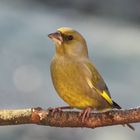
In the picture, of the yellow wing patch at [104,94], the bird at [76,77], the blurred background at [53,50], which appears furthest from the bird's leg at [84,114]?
the blurred background at [53,50]

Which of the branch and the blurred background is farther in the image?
the blurred background

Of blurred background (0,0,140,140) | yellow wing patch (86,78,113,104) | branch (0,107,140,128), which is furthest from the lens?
blurred background (0,0,140,140)

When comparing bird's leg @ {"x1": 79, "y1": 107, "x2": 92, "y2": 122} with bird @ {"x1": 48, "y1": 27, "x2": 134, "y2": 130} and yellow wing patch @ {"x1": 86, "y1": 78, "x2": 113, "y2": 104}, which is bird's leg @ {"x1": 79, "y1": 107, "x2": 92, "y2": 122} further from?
yellow wing patch @ {"x1": 86, "y1": 78, "x2": 113, "y2": 104}

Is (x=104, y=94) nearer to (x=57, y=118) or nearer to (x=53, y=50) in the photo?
(x=57, y=118)

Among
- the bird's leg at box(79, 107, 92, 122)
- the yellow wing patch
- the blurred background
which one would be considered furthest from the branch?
the blurred background

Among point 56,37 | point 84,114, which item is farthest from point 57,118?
point 56,37

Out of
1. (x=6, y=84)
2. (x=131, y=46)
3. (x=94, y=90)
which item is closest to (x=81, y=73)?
(x=94, y=90)

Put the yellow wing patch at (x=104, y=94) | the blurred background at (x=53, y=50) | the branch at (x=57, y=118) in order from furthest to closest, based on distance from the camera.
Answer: the blurred background at (x=53, y=50) → the yellow wing patch at (x=104, y=94) → the branch at (x=57, y=118)

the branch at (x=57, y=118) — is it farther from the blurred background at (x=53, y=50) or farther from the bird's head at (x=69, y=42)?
the blurred background at (x=53, y=50)
